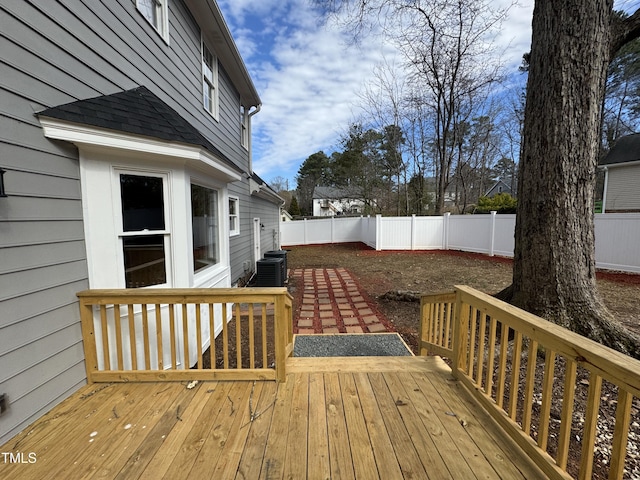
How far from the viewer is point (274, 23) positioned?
6.19 metres

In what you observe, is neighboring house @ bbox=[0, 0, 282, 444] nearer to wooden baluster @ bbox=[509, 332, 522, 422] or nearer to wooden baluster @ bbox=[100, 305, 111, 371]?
wooden baluster @ bbox=[100, 305, 111, 371]

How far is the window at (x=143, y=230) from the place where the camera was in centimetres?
260

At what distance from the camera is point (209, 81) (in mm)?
5109

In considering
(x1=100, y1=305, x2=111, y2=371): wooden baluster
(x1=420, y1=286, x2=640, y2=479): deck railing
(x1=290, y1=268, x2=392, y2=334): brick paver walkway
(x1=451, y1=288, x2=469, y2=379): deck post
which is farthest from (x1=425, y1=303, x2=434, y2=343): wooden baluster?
(x1=100, y1=305, x2=111, y2=371): wooden baluster

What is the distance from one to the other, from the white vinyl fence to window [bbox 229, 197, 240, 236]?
7.50 metres

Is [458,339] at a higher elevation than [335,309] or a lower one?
→ higher

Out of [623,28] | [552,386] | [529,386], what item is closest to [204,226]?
[529,386]

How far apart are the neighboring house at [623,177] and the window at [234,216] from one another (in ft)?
55.8

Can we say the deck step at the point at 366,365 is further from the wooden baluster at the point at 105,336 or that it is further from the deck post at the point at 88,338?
the deck post at the point at 88,338

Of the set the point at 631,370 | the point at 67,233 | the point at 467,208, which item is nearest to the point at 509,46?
the point at 467,208

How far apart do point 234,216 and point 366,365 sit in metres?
4.78

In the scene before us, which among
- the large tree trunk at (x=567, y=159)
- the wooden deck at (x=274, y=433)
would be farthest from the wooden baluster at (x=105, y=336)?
the large tree trunk at (x=567, y=159)

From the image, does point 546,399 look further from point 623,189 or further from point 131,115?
point 623,189

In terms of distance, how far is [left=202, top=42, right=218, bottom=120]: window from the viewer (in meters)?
4.89
